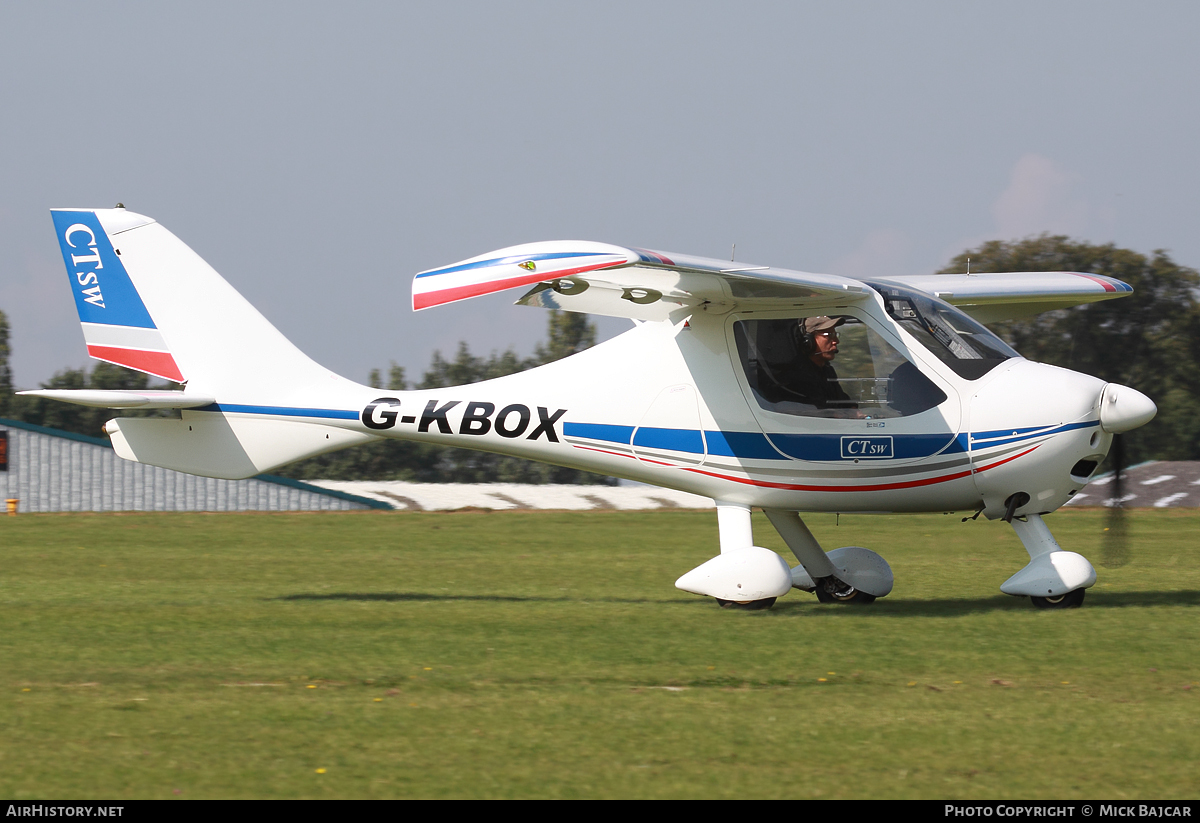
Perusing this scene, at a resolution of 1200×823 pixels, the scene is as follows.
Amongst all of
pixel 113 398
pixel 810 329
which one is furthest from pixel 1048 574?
pixel 113 398

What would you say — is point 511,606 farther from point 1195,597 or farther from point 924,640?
point 1195,597

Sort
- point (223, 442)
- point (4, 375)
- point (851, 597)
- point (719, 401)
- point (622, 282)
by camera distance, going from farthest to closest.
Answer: point (4, 375) → point (223, 442) → point (851, 597) → point (719, 401) → point (622, 282)

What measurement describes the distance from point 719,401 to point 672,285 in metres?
1.25

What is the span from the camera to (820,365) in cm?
1094

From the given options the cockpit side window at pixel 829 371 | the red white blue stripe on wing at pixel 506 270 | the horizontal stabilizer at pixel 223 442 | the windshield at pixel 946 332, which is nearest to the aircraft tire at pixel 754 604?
the cockpit side window at pixel 829 371

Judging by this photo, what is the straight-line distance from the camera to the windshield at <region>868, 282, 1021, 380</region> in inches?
421

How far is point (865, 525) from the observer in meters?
24.2

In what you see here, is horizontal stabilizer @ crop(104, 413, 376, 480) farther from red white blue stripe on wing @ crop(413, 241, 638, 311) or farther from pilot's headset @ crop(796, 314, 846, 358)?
pilot's headset @ crop(796, 314, 846, 358)

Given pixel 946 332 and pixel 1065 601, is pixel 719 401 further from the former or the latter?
pixel 1065 601

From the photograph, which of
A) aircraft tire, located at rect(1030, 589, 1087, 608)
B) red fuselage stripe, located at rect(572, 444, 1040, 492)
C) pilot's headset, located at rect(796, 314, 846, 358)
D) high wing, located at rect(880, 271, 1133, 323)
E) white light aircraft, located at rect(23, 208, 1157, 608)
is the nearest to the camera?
white light aircraft, located at rect(23, 208, 1157, 608)

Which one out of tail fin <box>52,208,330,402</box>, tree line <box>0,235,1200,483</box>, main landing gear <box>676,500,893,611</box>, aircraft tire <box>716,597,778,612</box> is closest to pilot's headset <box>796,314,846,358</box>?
main landing gear <box>676,500,893,611</box>
